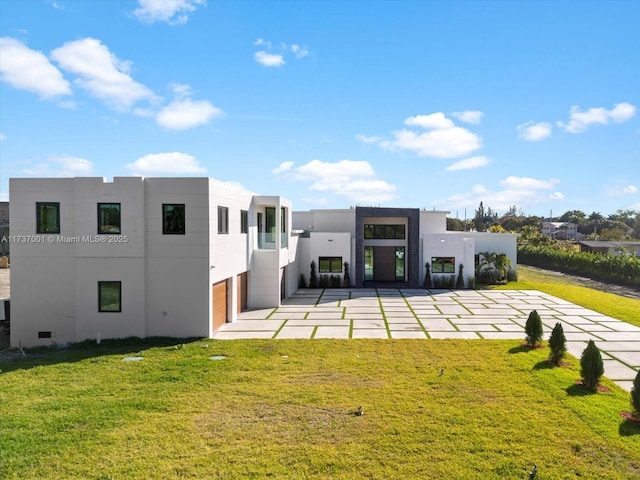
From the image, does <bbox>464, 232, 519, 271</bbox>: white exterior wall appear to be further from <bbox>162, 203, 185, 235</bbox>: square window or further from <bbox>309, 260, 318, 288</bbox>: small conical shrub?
<bbox>162, 203, 185, 235</bbox>: square window

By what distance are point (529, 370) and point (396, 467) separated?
643 cm

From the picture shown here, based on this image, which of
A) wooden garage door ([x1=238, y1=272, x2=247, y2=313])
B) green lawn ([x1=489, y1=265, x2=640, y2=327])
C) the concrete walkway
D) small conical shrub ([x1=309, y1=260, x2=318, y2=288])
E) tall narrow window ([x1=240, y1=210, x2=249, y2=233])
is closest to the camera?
the concrete walkway

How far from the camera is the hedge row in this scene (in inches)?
1216

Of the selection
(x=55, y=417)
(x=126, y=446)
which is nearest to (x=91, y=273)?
(x=55, y=417)

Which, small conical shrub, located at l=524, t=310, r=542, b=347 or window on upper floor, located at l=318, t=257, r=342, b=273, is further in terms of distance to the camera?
window on upper floor, located at l=318, t=257, r=342, b=273

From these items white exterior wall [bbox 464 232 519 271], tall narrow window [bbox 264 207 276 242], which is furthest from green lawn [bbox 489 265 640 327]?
tall narrow window [bbox 264 207 276 242]

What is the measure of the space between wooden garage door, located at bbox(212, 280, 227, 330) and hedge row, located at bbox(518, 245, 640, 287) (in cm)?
3028

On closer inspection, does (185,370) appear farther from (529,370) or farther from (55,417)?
(529,370)

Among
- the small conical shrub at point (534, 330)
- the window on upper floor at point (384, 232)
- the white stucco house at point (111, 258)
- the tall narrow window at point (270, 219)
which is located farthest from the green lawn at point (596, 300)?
the white stucco house at point (111, 258)

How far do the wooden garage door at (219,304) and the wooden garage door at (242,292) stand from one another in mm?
1968

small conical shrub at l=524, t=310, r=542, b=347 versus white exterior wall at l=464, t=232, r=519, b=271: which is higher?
white exterior wall at l=464, t=232, r=519, b=271

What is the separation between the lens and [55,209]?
14.5m

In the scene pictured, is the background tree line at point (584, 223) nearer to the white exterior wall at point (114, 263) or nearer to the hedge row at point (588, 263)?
the hedge row at point (588, 263)

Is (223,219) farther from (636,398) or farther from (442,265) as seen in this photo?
(442,265)
